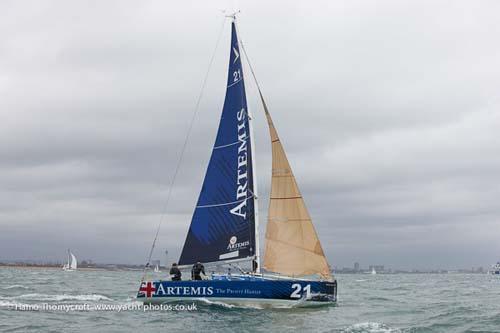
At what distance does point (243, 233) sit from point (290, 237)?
2180 mm

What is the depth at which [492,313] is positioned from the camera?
28250 millimetres

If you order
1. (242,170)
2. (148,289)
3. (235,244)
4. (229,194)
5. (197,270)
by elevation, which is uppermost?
(242,170)

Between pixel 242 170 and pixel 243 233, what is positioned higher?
pixel 242 170

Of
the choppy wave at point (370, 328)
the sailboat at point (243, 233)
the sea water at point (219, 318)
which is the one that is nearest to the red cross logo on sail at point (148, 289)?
the sailboat at point (243, 233)

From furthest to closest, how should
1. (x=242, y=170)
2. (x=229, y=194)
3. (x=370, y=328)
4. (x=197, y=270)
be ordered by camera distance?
1. (x=229, y=194)
2. (x=242, y=170)
3. (x=197, y=270)
4. (x=370, y=328)

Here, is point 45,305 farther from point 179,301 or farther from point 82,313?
point 179,301

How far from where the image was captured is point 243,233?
27516mm

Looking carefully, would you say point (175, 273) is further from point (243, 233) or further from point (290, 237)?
point (290, 237)

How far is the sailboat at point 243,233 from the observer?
25719 mm

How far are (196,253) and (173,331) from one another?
302 inches

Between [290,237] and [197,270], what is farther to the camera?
[197,270]

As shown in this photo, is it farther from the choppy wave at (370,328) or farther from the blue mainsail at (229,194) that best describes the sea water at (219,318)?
the blue mainsail at (229,194)

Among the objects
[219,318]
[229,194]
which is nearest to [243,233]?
[229,194]

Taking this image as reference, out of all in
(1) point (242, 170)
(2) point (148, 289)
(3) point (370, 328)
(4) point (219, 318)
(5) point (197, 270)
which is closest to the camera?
(3) point (370, 328)
